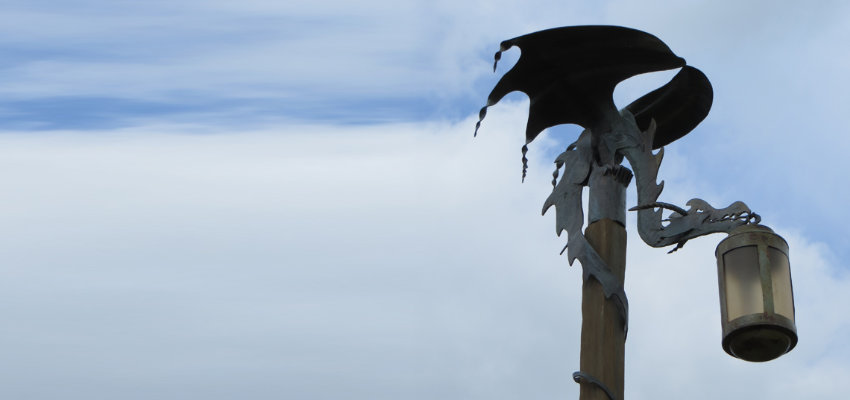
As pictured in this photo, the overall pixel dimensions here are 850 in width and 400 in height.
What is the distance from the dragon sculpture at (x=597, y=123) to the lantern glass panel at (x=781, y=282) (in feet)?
0.89

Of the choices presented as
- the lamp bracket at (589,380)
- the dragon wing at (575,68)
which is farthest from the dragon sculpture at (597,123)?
the lamp bracket at (589,380)

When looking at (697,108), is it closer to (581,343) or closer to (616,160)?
(616,160)

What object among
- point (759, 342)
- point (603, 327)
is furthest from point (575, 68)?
point (759, 342)

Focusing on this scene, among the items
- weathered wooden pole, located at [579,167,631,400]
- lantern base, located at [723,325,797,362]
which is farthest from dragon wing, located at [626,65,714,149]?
lantern base, located at [723,325,797,362]

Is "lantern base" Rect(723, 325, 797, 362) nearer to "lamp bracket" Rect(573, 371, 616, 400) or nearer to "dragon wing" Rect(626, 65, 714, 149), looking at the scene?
"lamp bracket" Rect(573, 371, 616, 400)

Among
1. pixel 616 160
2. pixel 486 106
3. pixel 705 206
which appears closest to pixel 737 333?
pixel 705 206

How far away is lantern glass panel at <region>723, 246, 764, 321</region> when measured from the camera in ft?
16.0

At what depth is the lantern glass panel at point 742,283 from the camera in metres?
4.88

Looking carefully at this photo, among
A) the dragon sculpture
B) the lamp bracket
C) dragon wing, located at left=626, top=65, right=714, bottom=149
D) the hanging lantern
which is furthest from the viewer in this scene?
dragon wing, located at left=626, top=65, right=714, bottom=149

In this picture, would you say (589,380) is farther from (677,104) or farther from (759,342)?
(677,104)

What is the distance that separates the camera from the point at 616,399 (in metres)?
5.03

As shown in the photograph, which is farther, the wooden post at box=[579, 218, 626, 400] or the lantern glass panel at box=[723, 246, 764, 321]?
the wooden post at box=[579, 218, 626, 400]

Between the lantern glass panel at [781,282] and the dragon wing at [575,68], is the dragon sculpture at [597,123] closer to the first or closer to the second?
the dragon wing at [575,68]

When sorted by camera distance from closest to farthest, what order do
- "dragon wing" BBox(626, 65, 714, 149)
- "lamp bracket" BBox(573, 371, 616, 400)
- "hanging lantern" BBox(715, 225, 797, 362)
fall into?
"hanging lantern" BBox(715, 225, 797, 362) → "lamp bracket" BBox(573, 371, 616, 400) → "dragon wing" BBox(626, 65, 714, 149)
